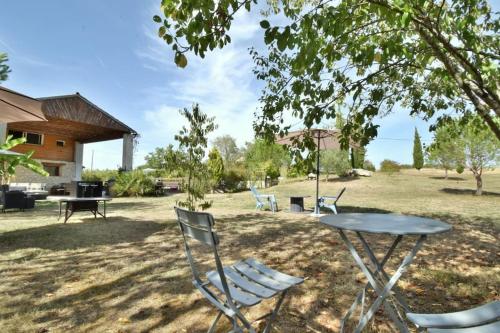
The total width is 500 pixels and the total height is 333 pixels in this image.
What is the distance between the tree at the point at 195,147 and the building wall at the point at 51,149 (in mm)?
21308

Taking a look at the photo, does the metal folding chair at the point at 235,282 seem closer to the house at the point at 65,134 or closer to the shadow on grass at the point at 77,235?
the shadow on grass at the point at 77,235

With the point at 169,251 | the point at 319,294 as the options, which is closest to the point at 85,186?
the point at 169,251

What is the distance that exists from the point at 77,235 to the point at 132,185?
12.7 meters

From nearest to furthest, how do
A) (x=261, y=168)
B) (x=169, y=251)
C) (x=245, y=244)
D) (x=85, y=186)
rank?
(x=169, y=251)
(x=245, y=244)
(x=85, y=186)
(x=261, y=168)

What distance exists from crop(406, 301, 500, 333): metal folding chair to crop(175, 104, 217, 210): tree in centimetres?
572

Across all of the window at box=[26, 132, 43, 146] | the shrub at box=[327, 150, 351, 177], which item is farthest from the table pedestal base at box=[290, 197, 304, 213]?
the window at box=[26, 132, 43, 146]

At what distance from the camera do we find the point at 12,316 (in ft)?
8.65

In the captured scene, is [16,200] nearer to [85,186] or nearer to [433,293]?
[85,186]

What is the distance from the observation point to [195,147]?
687 centimetres

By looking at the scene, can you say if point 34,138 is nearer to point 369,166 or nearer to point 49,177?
point 49,177

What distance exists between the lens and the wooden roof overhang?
1742 cm

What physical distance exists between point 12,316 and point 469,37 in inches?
198

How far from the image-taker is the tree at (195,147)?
22.2 feet

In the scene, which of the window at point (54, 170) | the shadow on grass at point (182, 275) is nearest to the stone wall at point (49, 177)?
the window at point (54, 170)
